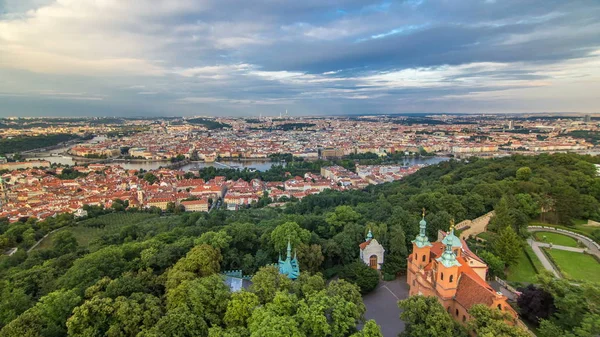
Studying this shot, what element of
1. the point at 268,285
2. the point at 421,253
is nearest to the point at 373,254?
the point at 421,253

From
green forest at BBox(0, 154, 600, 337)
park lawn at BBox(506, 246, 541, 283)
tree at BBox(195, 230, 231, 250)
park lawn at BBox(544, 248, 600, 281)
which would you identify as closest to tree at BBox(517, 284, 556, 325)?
green forest at BBox(0, 154, 600, 337)

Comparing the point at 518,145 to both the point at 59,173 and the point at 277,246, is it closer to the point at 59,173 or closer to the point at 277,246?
the point at 277,246

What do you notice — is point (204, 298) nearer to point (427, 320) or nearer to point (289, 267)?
point (289, 267)

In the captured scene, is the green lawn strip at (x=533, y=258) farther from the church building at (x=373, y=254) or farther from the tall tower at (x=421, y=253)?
the church building at (x=373, y=254)

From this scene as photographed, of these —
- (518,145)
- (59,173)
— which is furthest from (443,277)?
(518,145)

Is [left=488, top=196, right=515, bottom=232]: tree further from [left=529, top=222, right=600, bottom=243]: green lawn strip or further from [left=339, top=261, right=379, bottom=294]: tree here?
[left=339, top=261, right=379, bottom=294]: tree

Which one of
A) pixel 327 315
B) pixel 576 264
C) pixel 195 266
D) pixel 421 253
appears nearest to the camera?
pixel 327 315
